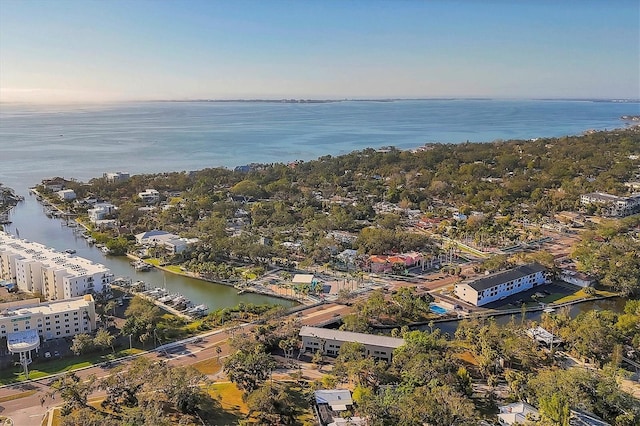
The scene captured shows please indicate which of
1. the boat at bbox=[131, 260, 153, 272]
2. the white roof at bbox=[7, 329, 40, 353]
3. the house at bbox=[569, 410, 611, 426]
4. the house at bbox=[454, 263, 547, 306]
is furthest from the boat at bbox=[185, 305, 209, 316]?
the house at bbox=[569, 410, 611, 426]

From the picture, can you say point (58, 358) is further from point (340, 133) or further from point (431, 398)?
point (340, 133)

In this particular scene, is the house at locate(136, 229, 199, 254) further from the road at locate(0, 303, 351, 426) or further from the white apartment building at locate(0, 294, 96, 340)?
the road at locate(0, 303, 351, 426)

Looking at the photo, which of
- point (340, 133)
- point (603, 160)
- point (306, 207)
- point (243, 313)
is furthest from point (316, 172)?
point (340, 133)

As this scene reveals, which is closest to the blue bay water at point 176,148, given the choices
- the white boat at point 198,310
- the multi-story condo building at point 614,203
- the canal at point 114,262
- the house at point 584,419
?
the canal at point 114,262

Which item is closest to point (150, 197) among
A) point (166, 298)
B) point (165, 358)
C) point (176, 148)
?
point (166, 298)

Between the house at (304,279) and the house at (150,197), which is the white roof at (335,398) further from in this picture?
the house at (150,197)
